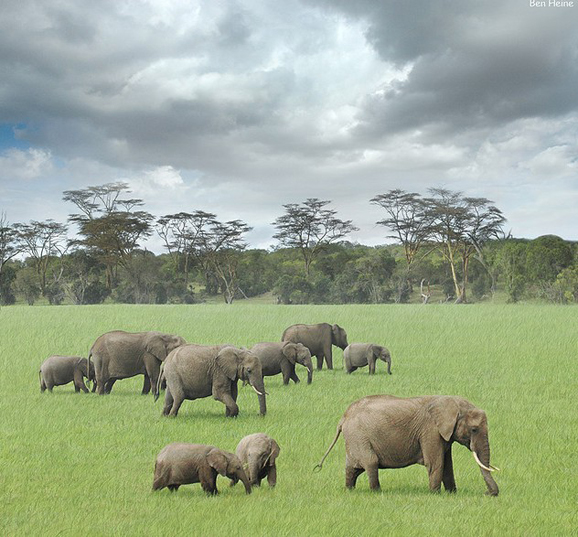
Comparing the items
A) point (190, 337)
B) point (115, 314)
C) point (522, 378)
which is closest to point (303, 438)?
point (522, 378)

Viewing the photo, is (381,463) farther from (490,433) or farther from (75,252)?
(75,252)

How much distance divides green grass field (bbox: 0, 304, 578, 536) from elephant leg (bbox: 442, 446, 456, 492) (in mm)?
205

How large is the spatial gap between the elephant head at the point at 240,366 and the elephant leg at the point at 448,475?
203 inches

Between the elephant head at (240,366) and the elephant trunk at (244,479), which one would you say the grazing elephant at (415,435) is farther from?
the elephant head at (240,366)

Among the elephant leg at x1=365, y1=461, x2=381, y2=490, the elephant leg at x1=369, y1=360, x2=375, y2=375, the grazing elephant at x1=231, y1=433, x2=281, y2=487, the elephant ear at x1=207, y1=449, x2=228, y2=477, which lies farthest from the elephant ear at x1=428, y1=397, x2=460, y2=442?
the elephant leg at x1=369, y1=360, x2=375, y2=375

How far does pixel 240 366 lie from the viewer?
12867mm

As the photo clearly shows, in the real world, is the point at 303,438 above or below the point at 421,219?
below

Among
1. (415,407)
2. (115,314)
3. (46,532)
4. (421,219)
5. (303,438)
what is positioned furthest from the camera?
(421,219)

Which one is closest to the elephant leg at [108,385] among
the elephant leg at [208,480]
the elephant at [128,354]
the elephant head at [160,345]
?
the elephant at [128,354]

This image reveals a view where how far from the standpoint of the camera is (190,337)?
1256 inches

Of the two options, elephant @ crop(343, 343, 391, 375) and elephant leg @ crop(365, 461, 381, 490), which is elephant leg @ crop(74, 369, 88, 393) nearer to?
elephant @ crop(343, 343, 391, 375)

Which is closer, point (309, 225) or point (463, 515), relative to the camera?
point (463, 515)

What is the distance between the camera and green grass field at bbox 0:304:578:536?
23.2 ft

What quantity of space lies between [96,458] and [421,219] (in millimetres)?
70002
